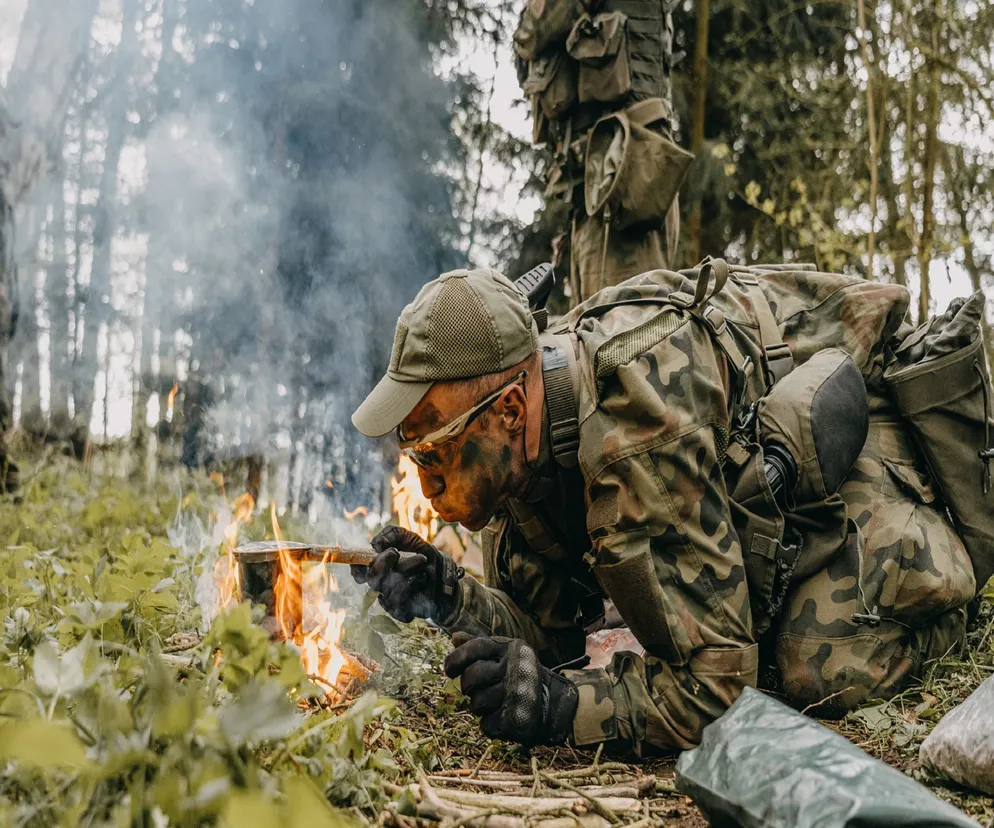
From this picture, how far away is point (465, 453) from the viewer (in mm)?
2367

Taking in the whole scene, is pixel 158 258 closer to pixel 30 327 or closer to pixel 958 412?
pixel 30 327

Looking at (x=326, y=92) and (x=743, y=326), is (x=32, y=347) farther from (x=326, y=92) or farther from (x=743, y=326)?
(x=743, y=326)

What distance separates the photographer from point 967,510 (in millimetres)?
2752

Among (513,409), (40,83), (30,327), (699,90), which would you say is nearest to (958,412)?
(513,409)

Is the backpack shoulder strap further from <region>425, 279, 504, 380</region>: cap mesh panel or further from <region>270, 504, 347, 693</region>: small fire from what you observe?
<region>270, 504, 347, 693</region>: small fire

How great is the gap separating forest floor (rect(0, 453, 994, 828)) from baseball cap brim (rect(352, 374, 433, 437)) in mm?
678

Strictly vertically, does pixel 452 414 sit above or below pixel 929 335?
below

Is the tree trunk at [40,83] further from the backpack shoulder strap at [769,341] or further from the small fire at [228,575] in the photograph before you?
the backpack shoulder strap at [769,341]

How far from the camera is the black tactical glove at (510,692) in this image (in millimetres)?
2193

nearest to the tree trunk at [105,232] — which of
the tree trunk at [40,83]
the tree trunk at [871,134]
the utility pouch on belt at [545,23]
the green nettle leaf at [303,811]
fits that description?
the tree trunk at [40,83]

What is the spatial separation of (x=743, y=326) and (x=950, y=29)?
21.2 ft

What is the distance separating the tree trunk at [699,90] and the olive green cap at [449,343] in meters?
7.26

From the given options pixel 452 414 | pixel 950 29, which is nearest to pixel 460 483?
pixel 452 414

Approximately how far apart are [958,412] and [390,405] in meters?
1.67
